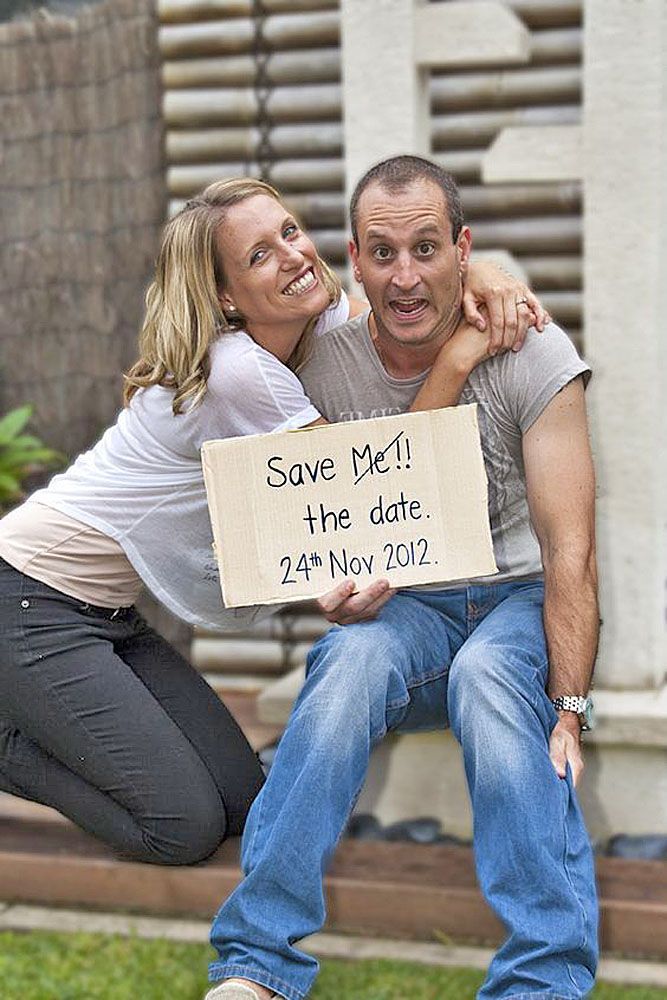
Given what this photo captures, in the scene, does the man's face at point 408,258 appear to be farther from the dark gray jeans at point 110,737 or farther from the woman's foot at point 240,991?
the woman's foot at point 240,991

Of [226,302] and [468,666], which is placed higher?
[226,302]

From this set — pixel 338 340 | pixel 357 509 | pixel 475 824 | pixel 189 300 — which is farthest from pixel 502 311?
pixel 475 824

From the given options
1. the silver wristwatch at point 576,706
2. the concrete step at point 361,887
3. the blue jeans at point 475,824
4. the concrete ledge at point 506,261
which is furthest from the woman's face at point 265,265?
the concrete step at point 361,887

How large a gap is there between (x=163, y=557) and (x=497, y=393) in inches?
26.8

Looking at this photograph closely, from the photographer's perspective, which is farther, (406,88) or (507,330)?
(406,88)

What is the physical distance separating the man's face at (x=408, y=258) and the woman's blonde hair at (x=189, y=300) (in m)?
0.21

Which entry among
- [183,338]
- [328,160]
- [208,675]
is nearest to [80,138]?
[328,160]

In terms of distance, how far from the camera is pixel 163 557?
9.17 ft

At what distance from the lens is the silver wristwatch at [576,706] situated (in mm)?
2746

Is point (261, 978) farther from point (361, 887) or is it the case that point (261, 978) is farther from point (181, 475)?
point (361, 887)

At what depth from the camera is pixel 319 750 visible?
260cm

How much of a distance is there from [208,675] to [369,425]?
330 cm

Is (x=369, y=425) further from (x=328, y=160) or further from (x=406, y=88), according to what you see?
(x=328, y=160)

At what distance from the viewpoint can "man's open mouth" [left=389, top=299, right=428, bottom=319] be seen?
2.79 m
